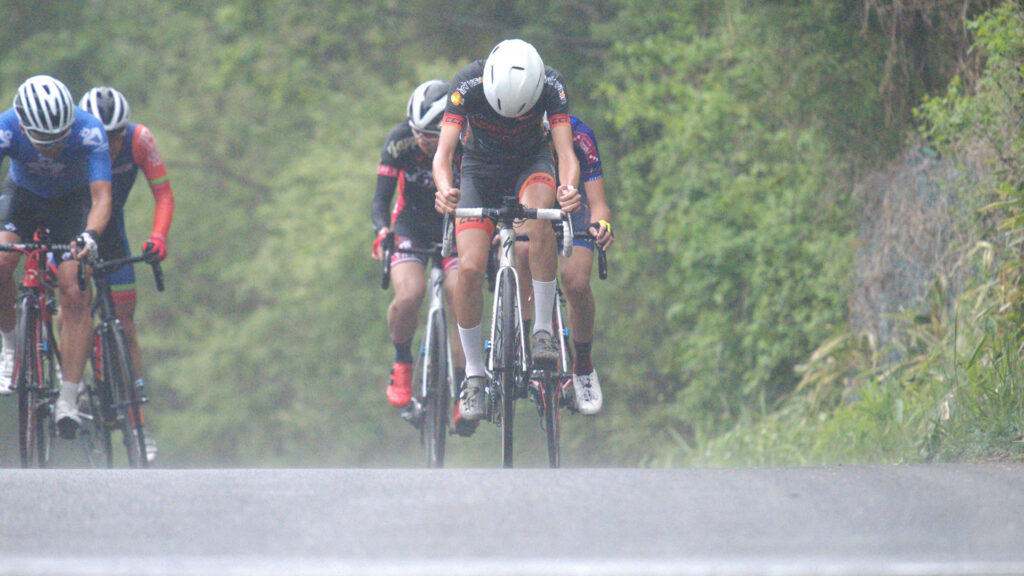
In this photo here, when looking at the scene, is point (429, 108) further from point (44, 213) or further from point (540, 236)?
point (44, 213)

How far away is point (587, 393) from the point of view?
798 centimetres

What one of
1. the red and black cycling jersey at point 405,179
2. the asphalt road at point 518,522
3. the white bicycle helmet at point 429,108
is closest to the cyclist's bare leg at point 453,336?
the red and black cycling jersey at point 405,179

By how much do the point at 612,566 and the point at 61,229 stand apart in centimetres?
590

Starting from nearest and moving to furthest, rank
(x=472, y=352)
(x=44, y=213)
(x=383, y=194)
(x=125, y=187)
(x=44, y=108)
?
(x=472, y=352), (x=44, y=108), (x=44, y=213), (x=383, y=194), (x=125, y=187)

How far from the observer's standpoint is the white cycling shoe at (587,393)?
7.86m

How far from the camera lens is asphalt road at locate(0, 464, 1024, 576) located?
14.1 feet

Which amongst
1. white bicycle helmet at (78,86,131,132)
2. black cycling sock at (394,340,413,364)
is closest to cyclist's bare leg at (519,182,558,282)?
black cycling sock at (394,340,413,364)

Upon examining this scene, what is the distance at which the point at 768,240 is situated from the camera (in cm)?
1412

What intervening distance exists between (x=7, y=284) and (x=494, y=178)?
3137 mm

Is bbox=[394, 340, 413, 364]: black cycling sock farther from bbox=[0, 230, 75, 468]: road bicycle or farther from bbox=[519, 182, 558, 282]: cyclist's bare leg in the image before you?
bbox=[519, 182, 558, 282]: cyclist's bare leg

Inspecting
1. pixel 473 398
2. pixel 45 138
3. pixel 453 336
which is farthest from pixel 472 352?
pixel 45 138

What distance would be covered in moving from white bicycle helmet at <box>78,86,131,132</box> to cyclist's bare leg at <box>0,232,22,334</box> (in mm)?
950

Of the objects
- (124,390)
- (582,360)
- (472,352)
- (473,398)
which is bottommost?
(124,390)

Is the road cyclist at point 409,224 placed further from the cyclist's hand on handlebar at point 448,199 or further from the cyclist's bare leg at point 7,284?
the cyclist's bare leg at point 7,284
